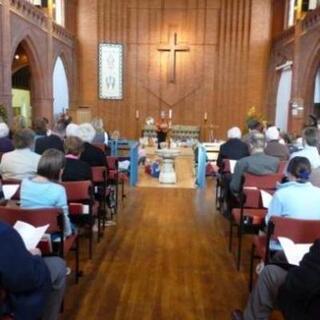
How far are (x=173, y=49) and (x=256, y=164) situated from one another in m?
11.5

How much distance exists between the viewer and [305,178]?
340cm

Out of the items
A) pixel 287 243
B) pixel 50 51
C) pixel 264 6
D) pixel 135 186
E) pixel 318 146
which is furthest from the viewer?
pixel 264 6

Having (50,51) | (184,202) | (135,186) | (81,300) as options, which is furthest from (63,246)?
(50,51)

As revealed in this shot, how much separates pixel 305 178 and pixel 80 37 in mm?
14263

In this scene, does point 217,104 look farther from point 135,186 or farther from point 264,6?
point 135,186

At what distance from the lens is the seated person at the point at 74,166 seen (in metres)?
4.81

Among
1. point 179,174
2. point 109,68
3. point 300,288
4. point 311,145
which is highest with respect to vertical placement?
point 109,68

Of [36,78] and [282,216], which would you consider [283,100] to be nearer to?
[36,78]

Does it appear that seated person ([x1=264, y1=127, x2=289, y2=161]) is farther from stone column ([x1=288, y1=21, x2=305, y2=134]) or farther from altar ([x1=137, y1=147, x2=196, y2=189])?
stone column ([x1=288, y1=21, x2=305, y2=134])

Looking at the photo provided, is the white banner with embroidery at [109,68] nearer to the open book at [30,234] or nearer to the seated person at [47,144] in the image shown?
the seated person at [47,144]

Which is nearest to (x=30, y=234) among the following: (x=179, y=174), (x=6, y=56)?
(x=179, y=174)

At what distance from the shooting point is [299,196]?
11.0 feet

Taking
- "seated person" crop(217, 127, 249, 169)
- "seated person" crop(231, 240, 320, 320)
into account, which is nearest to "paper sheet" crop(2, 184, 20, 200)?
"seated person" crop(231, 240, 320, 320)

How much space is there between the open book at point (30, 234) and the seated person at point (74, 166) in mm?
1792
